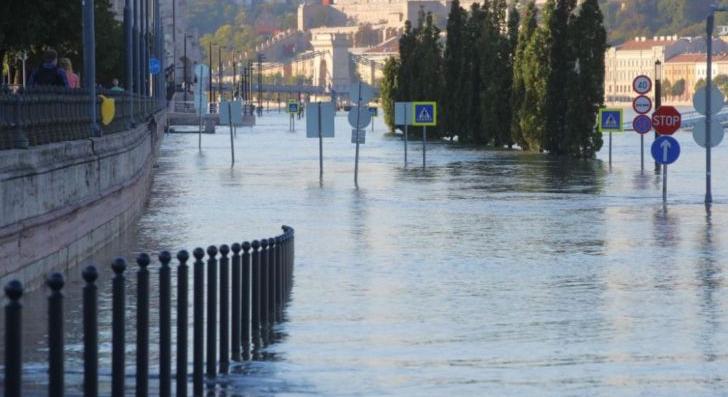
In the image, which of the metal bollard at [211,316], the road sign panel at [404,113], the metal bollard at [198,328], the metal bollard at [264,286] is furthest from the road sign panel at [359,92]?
the metal bollard at [198,328]

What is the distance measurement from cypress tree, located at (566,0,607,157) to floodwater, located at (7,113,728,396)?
17.4 m

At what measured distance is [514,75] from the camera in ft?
236

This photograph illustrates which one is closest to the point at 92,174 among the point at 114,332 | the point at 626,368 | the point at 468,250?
the point at 468,250

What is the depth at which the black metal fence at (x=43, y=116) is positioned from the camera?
Answer: 1867 cm

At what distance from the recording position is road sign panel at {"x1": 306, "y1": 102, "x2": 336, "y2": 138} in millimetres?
46438

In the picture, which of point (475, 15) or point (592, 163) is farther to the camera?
point (475, 15)

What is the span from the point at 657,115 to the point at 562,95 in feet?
99.1

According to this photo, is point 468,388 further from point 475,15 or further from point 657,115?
point 475,15

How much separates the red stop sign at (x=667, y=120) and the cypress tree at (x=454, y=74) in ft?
161

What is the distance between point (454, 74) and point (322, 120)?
41.2m

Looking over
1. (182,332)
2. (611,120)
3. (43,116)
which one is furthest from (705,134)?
(182,332)

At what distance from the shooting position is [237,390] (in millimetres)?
12586

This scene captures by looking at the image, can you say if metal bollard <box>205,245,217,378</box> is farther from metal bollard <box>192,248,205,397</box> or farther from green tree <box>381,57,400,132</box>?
green tree <box>381,57,400,132</box>

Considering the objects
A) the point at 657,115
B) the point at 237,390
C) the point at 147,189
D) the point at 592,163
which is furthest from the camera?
the point at 592,163
